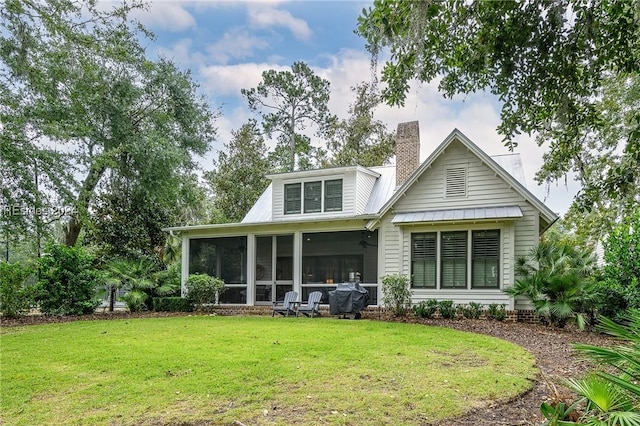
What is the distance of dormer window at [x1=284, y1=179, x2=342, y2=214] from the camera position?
15.8 m

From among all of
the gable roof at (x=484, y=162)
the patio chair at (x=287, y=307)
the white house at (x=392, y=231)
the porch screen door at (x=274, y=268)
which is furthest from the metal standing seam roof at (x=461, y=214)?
the porch screen door at (x=274, y=268)

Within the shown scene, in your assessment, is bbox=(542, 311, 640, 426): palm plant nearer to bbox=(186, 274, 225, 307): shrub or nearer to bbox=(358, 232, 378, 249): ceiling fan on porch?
bbox=(358, 232, 378, 249): ceiling fan on porch

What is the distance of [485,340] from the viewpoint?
835 centimetres

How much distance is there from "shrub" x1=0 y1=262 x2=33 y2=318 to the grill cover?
8.98m

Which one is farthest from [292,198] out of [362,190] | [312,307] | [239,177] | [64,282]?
[239,177]

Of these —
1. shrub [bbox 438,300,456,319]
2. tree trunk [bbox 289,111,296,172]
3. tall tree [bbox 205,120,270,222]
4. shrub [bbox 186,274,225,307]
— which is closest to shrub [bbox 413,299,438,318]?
shrub [bbox 438,300,456,319]

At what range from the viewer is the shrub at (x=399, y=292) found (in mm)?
12578

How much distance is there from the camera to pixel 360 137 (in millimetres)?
27781

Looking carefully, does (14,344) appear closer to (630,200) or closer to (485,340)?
(485,340)

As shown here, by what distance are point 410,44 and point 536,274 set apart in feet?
27.8

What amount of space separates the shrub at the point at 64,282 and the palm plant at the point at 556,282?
41.2 ft

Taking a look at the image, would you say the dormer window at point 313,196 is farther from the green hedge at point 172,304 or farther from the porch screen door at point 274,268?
the green hedge at point 172,304

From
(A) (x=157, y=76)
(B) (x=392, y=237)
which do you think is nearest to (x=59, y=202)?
(A) (x=157, y=76)

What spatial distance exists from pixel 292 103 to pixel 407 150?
1487cm
